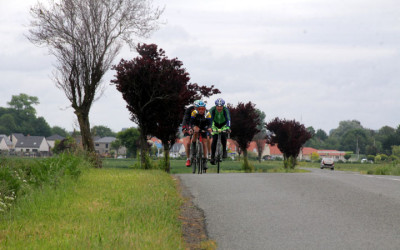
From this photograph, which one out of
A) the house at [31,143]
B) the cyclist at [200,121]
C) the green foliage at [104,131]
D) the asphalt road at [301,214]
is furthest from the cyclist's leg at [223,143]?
the green foliage at [104,131]

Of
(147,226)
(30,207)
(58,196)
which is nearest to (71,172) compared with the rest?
(58,196)

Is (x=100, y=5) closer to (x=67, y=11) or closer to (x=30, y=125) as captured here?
(x=67, y=11)

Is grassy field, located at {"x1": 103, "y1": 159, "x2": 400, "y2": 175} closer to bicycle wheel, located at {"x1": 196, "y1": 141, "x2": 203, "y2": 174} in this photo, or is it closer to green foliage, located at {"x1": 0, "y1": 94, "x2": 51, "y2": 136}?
bicycle wheel, located at {"x1": 196, "y1": 141, "x2": 203, "y2": 174}

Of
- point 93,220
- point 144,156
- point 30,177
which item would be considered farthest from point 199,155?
point 144,156

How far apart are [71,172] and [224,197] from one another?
4.94m

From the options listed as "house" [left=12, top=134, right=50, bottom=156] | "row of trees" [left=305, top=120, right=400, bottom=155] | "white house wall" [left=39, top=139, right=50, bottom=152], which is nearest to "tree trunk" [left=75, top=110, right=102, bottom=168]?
"row of trees" [left=305, top=120, right=400, bottom=155]

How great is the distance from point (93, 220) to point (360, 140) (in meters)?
157

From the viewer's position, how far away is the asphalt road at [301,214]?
246 inches

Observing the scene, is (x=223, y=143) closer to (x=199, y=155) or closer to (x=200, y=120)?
(x=199, y=155)

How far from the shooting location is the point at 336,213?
8016mm

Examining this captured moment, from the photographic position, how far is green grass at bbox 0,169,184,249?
5.79 metres

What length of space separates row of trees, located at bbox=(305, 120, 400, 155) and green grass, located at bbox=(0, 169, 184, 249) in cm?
10564

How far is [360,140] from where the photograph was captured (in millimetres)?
154500

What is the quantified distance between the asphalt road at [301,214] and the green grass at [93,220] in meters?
0.78
